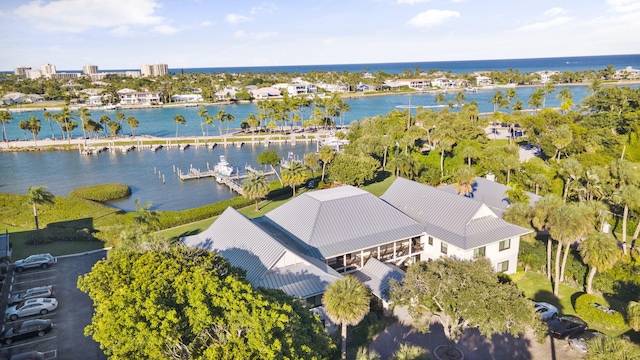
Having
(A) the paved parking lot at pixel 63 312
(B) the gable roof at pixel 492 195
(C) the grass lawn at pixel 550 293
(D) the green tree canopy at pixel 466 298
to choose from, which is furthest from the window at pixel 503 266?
(A) the paved parking lot at pixel 63 312

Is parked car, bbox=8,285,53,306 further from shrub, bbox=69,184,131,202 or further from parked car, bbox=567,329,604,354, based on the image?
shrub, bbox=69,184,131,202

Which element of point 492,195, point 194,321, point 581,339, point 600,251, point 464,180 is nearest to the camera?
point 194,321

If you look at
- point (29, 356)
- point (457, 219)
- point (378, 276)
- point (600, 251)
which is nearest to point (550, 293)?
point (600, 251)

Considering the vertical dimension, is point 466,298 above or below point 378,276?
above

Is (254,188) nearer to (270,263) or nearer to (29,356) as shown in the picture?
(270,263)

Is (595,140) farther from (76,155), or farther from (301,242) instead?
(76,155)

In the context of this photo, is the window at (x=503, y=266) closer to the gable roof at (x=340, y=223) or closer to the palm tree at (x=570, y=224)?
the palm tree at (x=570, y=224)

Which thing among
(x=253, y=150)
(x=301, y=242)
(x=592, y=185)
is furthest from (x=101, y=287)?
(x=253, y=150)
